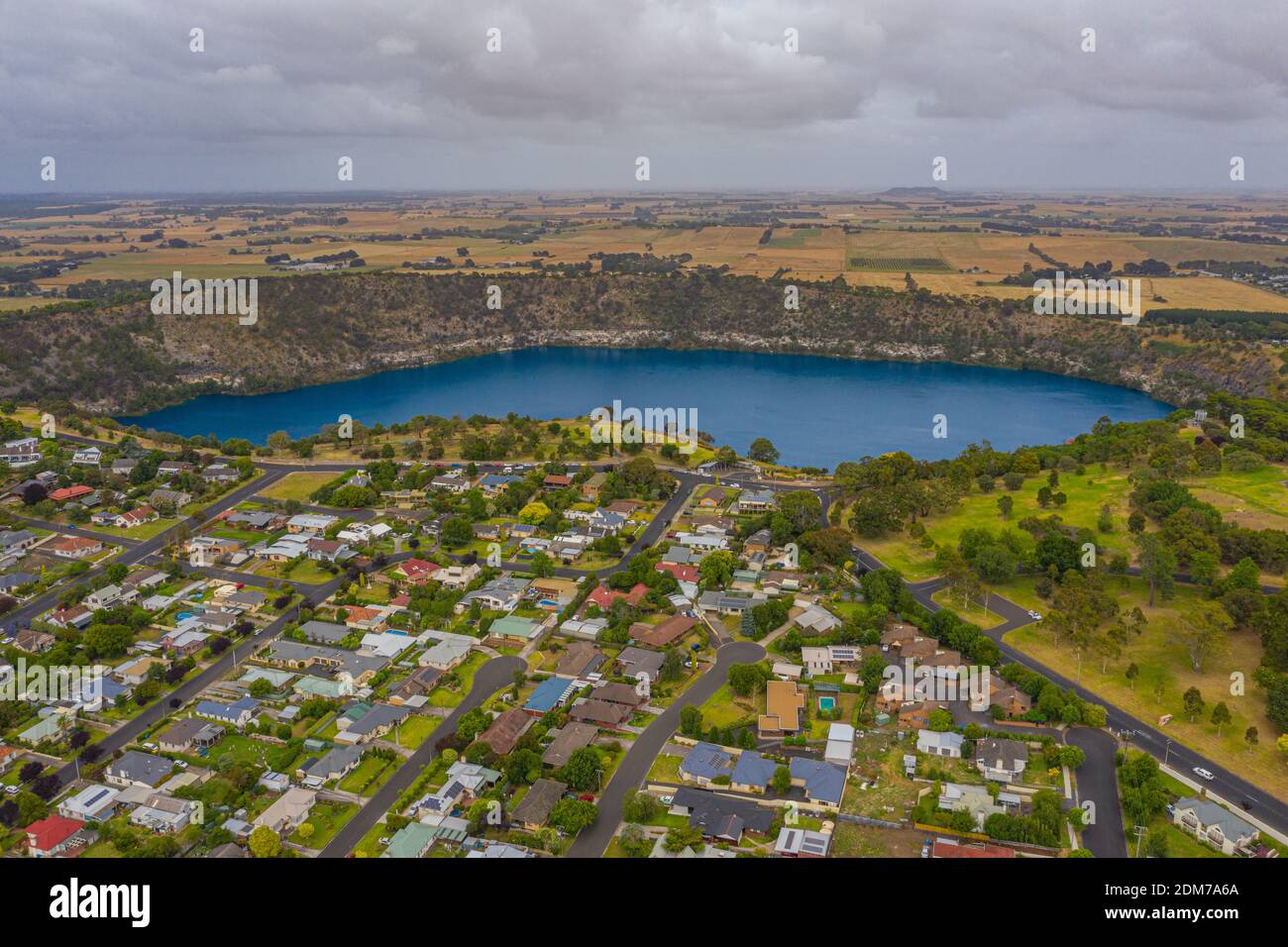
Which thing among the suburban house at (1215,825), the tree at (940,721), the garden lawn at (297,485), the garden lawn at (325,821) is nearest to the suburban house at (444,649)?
the garden lawn at (325,821)

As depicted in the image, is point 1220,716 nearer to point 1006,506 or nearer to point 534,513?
point 1006,506

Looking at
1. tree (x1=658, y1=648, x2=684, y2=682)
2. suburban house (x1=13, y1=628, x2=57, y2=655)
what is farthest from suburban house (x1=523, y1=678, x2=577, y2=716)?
suburban house (x1=13, y1=628, x2=57, y2=655)

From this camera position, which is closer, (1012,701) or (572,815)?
(572,815)

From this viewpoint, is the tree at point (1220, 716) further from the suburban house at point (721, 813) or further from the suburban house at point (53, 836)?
the suburban house at point (53, 836)

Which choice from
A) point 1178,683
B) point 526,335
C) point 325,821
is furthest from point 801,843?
point 526,335

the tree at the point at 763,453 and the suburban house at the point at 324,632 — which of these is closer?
the suburban house at the point at 324,632

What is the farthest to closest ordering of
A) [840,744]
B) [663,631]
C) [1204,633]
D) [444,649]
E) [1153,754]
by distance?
[663,631] → [444,649] → [1204,633] → [840,744] → [1153,754]

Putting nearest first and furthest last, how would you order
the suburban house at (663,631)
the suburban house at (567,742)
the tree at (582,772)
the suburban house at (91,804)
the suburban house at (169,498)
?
1. the suburban house at (91,804)
2. the tree at (582,772)
3. the suburban house at (567,742)
4. the suburban house at (663,631)
5. the suburban house at (169,498)
